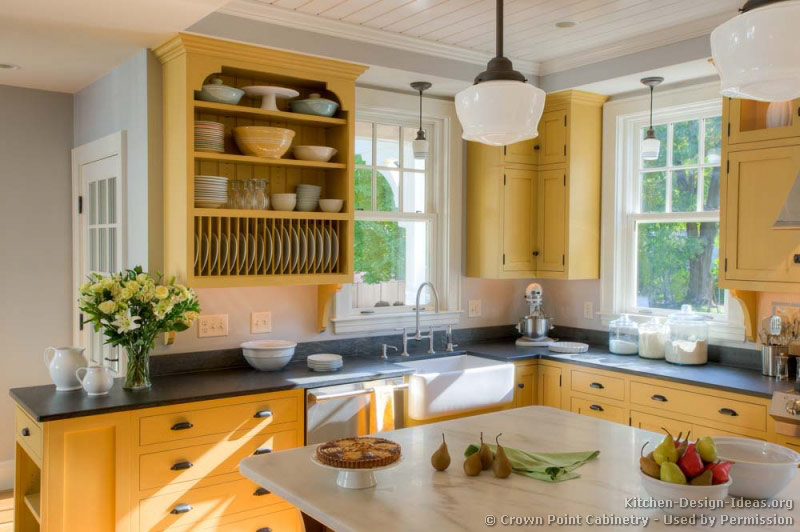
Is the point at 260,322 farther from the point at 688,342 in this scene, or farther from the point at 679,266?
the point at 679,266

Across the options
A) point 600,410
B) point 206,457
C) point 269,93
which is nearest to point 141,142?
point 269,93

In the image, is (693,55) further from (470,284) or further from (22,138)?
(22,138)

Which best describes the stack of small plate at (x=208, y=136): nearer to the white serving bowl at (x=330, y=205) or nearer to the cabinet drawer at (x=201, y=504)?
the white serving bowl at (x=330, y=205)

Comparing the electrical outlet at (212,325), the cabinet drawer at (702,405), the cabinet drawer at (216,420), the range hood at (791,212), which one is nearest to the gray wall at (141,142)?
the electrical outlet at (212,325)

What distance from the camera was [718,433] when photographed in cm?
347

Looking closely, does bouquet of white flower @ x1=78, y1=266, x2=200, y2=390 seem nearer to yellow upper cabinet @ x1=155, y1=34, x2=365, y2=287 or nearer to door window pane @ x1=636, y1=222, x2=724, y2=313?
yellow upper cabinet @ x1=155, y1=34, x2=365, y2=287

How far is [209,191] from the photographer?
11.4 ft

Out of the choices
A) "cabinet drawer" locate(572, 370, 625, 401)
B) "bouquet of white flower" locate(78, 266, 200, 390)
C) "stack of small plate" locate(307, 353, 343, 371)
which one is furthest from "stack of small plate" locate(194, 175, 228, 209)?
"cabinet drawer" locate(572, 370, 625, 401)

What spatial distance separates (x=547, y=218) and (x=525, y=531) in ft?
10.6

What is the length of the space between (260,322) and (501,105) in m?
2.28

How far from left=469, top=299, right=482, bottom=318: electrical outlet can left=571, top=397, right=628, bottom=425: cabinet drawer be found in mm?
940

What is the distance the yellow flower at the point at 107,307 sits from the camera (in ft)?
10.2

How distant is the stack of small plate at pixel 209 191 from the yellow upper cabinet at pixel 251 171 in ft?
0.13

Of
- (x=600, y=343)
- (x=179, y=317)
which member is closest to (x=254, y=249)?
(x=179, y=317)
